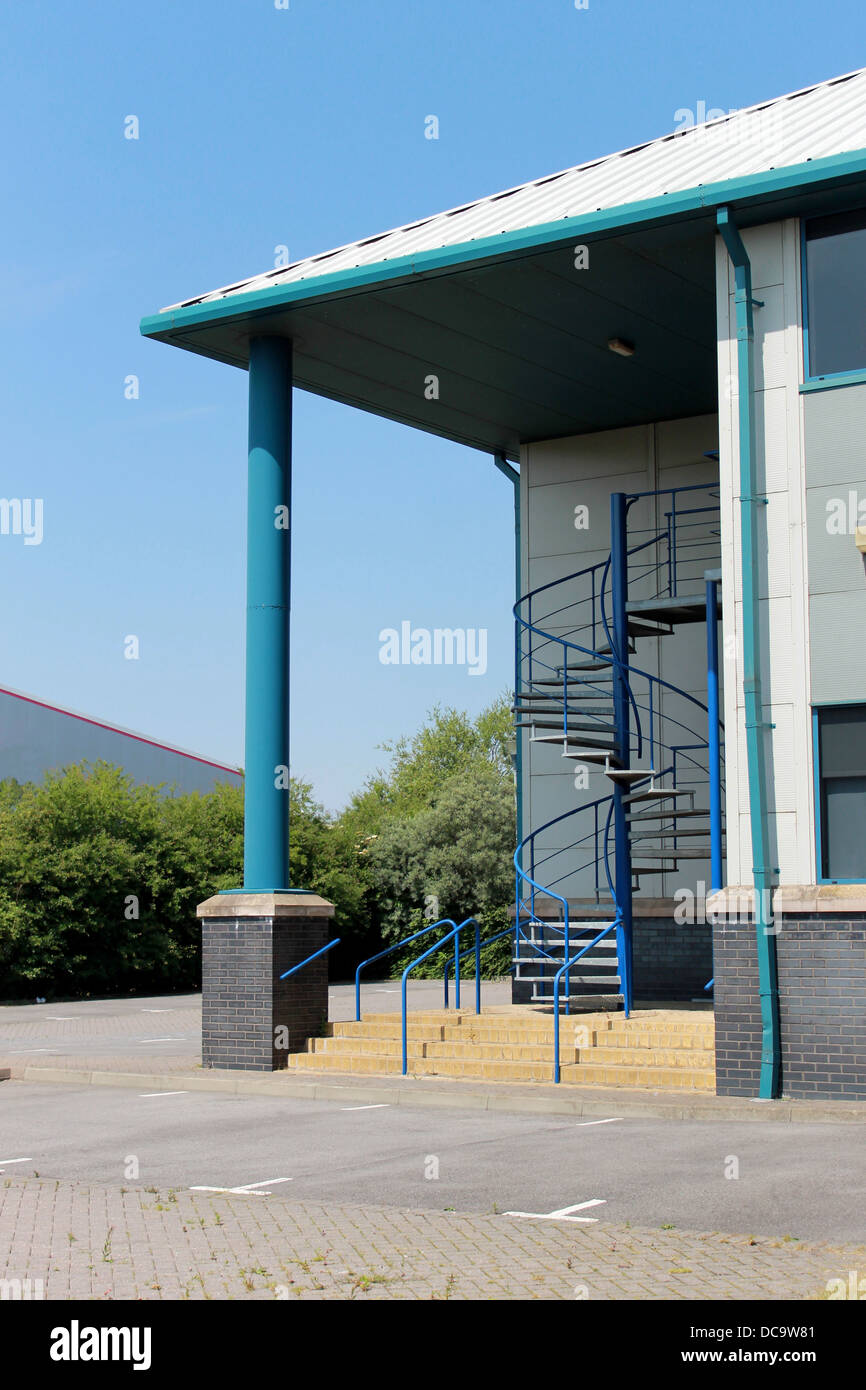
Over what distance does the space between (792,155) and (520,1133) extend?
25.9ft

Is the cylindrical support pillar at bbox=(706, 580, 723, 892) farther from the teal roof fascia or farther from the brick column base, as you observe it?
the brick column base

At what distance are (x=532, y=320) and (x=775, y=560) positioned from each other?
4001 mm

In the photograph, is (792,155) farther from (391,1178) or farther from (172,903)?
(172,903)

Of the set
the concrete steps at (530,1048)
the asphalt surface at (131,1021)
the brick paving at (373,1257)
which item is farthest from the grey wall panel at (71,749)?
the brick paving at (373,1257)

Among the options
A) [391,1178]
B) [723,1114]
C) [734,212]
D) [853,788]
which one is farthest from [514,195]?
[391,1178]

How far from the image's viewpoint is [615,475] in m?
18.0

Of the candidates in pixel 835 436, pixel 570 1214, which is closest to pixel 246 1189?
pixel 570 1214

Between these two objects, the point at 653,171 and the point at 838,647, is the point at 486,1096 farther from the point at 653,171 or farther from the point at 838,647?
the point at 653,171

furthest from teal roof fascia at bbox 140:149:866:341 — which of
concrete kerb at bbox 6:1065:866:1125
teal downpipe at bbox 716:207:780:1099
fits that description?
concrete kerb at bbox 6:1065:866:1125

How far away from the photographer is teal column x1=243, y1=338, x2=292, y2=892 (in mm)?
14203

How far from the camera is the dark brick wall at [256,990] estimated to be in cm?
1379

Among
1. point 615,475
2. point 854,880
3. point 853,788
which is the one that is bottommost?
point 854,880

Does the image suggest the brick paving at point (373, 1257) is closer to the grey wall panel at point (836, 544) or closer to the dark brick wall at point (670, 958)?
the grey wall panel at point (836, 544)

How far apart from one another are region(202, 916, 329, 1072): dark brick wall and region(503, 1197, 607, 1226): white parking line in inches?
256
